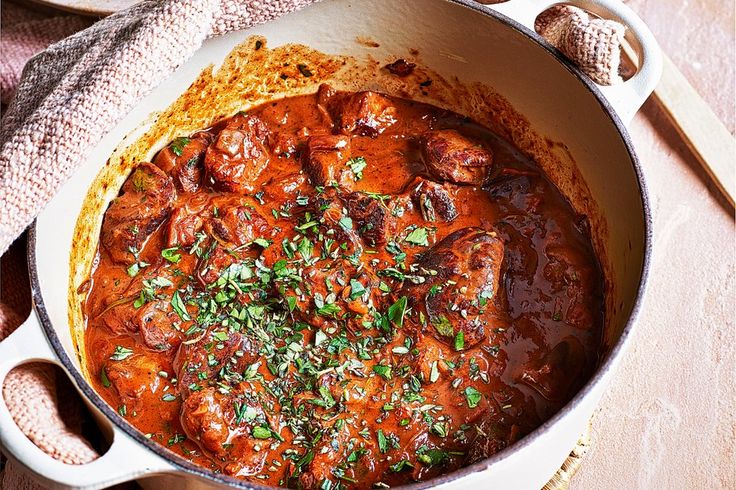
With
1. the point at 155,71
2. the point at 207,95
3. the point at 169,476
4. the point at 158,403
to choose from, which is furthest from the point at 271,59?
the point at 169,476

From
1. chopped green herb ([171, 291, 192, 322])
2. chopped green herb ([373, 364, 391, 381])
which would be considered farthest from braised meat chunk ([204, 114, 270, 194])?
chopped green herb ([373, 364, 391, 381])

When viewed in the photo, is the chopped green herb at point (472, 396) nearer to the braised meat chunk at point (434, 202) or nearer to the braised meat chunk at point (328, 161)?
the braised meat chunk at point (434, 202)

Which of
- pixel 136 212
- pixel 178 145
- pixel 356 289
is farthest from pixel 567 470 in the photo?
pixel 178 145

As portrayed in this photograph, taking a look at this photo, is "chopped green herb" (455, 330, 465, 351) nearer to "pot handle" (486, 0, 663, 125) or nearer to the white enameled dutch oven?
the white enameled dutch oven

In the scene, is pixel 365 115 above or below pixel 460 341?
above

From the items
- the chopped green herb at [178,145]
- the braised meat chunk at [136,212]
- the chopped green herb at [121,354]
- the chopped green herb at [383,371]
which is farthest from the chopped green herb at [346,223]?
the chopped green herb at [121,354]

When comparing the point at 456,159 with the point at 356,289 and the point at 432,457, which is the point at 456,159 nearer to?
the point at 356,289
